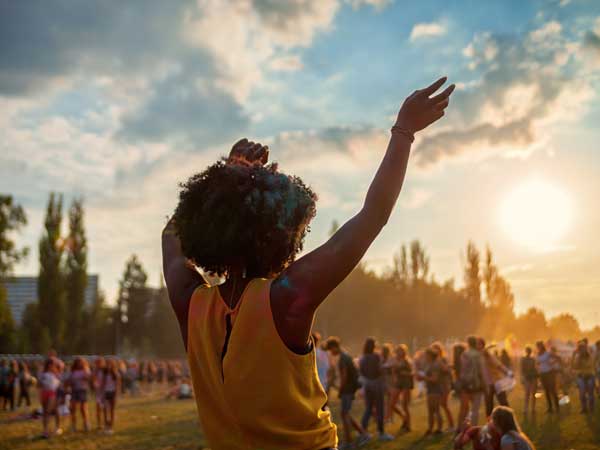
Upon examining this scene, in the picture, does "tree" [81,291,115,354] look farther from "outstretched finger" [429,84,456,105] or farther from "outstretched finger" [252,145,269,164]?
"outstretched finger" [429,84,456,105]

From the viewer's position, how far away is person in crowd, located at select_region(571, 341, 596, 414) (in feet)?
56.4

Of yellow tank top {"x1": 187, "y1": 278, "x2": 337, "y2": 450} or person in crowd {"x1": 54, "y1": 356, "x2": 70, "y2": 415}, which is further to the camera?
person in crowd {"x1": 54, "y1": 356, "x2": 70, "y2": 415}

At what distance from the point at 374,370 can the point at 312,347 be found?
12.5 m

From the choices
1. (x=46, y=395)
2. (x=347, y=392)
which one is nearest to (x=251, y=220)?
(x=347, y=392)

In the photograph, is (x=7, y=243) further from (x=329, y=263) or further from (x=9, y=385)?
(x=329, y=263)

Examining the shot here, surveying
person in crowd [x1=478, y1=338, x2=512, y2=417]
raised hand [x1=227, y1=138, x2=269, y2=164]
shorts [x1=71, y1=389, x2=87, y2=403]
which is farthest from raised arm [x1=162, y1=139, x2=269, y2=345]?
shorts [x1=71, y1=389, x2=87, y2=403]

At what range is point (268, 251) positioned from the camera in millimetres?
1979

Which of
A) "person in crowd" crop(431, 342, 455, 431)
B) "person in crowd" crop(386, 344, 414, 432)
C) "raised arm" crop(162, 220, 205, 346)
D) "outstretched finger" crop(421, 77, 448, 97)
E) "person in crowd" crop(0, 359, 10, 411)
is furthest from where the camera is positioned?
"person in crowd" crop(0, 359, 10, 411)

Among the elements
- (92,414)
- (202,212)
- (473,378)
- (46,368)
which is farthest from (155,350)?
(202,212)

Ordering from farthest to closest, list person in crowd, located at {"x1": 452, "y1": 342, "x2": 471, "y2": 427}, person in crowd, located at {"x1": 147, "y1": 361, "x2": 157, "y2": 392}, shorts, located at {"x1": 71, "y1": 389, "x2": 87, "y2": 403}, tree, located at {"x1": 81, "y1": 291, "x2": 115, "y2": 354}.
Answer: tree, located at {"x1": 81, "y1": 291, "x2": 115, "y2": 354}, person in crowd, located at {"x1": 147, "y1": 361, "x2": 157, "y2": 392}, shorts, located at {"x1": 71, "y1": 389, "x2": 87, "y2": 403}, person in crowd, located at {"x1": 452, "y1": 342, "x2": 471, "y2": 427}

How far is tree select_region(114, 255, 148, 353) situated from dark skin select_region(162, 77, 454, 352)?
75.0 meters

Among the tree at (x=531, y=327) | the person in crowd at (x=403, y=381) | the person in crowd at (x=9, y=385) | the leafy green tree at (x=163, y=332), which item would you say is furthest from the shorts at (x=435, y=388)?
the tree at (x=531, y=327)

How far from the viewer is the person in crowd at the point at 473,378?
1261cm

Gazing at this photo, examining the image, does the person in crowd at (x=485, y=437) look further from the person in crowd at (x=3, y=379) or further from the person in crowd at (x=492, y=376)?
the person in crowd at (x=3, y=379)
